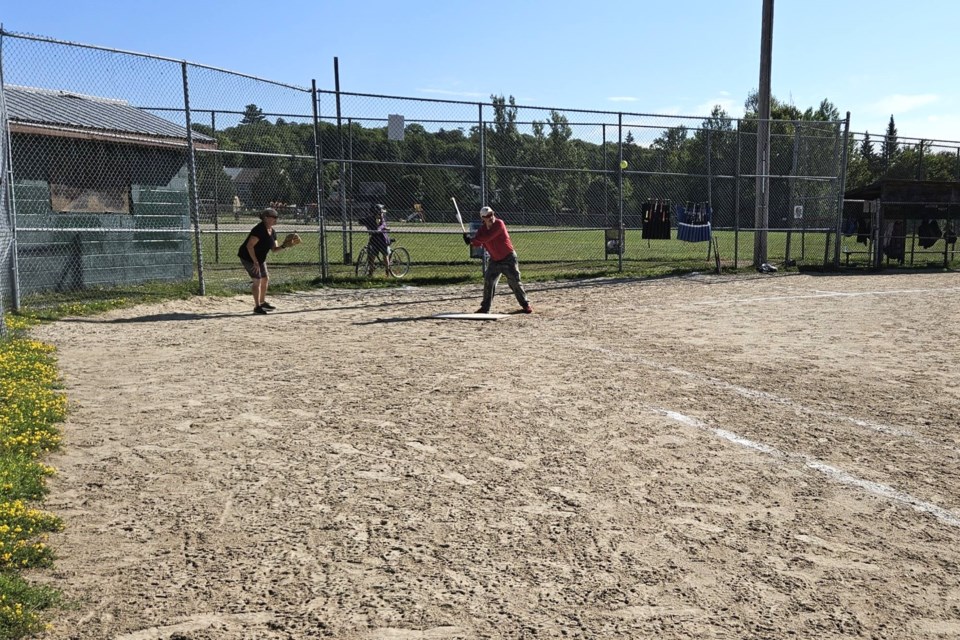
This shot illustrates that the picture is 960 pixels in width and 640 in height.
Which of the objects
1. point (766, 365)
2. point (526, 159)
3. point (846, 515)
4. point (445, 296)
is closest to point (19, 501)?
point (846, 515)

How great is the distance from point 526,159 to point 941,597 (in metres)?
19.9

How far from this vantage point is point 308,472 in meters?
5.30

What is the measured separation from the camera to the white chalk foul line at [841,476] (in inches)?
181

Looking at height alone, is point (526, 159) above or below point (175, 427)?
above

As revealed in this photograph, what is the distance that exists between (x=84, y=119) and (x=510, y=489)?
12.0m

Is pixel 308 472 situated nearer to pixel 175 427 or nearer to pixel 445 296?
pixel 175 427

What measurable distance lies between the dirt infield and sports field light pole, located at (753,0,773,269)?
9670 mm

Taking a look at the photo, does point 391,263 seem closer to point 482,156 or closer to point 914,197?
point 482,156

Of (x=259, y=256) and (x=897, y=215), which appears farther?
(x=897, y=215)

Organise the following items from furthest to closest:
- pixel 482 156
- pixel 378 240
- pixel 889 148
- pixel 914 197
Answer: pixel 889 148 → pixel 914 197 → pixel 378 240 → pixel 482 156

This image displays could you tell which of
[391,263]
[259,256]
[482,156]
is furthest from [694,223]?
[259,256]

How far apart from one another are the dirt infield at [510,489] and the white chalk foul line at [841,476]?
0.06ft

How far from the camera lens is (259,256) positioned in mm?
12727

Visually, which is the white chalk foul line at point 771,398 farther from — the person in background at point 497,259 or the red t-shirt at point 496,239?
the red t-shirt at point 496,239
